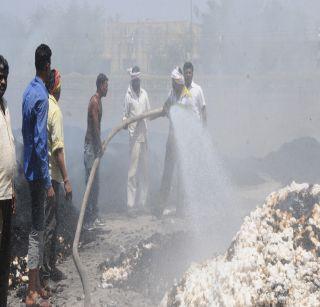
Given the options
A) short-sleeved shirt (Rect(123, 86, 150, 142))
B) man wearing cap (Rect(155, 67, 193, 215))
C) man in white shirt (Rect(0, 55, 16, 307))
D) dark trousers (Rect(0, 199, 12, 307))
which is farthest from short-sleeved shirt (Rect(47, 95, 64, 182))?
short-sleeved shirt (Rect(123, 86, 150, 142))

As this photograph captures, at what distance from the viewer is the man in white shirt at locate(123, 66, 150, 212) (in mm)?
7961

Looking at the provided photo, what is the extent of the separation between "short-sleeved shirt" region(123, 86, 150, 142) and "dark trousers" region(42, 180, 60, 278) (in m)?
3.40

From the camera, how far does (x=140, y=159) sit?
816 cm

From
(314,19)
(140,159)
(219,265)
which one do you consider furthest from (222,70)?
(219,265)

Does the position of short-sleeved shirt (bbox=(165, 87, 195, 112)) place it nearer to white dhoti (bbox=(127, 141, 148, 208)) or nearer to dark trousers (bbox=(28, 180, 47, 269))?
white dhoti (bbox=(127, 141, 148, 208))

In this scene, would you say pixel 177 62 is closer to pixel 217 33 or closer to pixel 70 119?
pixel 217 33

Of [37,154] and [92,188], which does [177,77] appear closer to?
[92,188]

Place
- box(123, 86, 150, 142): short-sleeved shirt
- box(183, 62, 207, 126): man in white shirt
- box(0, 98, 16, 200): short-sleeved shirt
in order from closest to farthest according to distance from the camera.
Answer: box(0, 98, 16, 200): short-sleeved shirt → box(183, 62, 207, 126): man in white shirt → box(123, 86, 150, 142): short-sleeved shirt

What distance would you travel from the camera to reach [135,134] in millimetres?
8016

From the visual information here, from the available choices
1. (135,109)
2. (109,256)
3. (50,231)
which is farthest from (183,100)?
(50,231)

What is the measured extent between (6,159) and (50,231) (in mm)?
1435

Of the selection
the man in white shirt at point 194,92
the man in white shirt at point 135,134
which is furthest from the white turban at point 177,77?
the man in white shirt at point 135,134

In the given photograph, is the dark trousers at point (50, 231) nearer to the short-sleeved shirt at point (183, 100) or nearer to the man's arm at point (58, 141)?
the man's arm at point (58, 141)

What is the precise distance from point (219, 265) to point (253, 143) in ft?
51.2
